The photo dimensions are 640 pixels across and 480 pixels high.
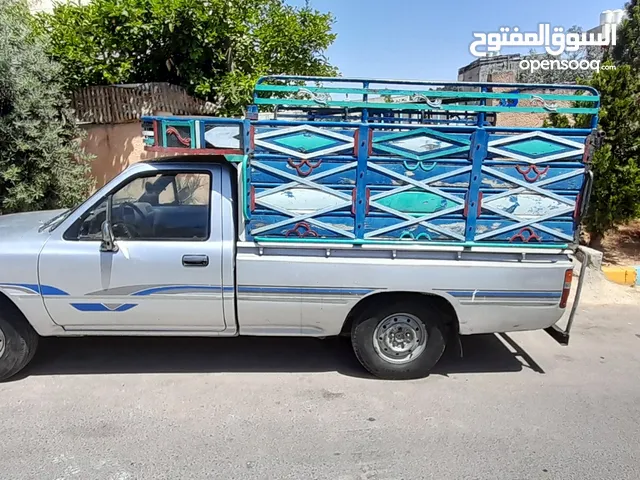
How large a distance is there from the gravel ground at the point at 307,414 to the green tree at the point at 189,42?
5.16m

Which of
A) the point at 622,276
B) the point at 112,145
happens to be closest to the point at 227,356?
the point at 112,145

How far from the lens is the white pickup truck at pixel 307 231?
11.1ft

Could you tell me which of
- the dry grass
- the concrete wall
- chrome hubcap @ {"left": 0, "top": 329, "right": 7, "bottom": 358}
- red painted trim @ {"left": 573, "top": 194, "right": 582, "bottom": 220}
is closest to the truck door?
chrome hubcap @ {"left": 0, "top": 329, "right": 7, "bottom": 358}

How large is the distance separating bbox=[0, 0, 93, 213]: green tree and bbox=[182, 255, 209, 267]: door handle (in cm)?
428

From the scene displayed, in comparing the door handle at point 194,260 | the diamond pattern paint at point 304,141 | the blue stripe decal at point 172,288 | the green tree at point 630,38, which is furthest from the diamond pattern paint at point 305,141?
the green tree at point 630,38

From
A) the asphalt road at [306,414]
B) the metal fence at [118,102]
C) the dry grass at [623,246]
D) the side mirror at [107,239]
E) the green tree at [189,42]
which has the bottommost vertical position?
the asphalt road at [306,414]

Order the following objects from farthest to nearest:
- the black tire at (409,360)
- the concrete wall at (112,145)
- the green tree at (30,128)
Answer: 1. the concrete wall at (112,145)
2. the green tree at (30,128)
3. the black tire at (409,360)

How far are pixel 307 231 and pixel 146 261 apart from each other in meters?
1.19

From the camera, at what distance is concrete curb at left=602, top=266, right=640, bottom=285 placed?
651 centimetres

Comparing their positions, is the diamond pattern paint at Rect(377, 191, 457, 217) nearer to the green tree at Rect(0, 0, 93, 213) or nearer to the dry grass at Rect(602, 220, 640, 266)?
the dry grass at Rect(602, 220, 640, 266)

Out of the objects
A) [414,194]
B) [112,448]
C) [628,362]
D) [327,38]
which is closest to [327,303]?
[414,194]

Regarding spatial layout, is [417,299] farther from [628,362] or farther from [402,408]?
[628,362]

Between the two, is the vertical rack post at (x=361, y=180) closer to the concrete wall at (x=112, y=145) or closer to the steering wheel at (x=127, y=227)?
the steering wheel at (x=127, y=227)

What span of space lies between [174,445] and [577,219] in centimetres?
320
